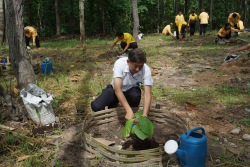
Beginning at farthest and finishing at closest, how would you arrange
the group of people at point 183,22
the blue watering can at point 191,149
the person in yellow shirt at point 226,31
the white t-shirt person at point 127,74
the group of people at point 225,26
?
the group of people at point 183,22, the group of people at point 225,26, the person in yellow shirt at point 226,31, the white t-shirt person at point 127,74, the blue watering can at point 191,149

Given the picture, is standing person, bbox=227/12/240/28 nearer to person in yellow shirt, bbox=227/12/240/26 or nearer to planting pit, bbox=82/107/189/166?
person in yellow shirt, bbox=227/12/240/26

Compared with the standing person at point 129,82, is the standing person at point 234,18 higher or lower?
higher

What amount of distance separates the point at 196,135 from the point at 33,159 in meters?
1.47

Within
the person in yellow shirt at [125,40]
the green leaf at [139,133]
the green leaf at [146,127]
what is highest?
the person in yellow shirt at [125,40]

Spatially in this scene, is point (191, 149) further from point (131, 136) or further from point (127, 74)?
point (127, 74)

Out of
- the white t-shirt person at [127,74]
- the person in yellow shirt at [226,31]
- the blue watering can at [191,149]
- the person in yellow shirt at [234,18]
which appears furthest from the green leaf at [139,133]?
the person in yellow shirt at [234,18]

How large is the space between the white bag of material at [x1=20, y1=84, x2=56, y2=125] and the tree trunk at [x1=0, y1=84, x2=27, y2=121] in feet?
0.55

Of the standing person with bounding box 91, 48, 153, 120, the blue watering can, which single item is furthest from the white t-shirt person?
the blue watering can

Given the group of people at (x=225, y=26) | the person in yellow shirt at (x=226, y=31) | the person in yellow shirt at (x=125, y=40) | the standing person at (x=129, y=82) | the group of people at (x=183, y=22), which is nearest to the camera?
the standing person at (x=129, y=82)

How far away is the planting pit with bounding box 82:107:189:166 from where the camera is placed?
62.2 inches

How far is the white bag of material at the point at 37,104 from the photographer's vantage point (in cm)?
225

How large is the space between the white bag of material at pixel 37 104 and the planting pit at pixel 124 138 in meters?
0.53

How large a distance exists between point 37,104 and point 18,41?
144 cm

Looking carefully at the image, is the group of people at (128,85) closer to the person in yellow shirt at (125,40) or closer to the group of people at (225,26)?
the person in yellow shirt at (125,40)
